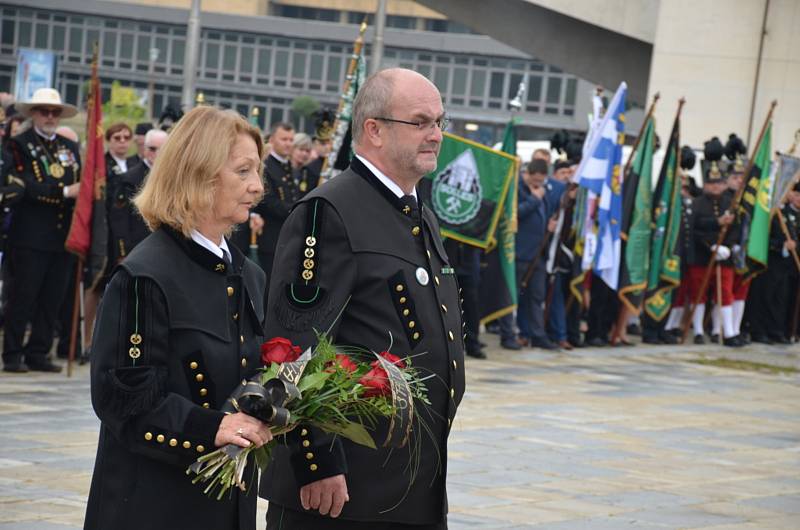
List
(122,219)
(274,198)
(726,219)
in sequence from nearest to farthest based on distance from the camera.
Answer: (122,219) → (274,198) → (726,219)

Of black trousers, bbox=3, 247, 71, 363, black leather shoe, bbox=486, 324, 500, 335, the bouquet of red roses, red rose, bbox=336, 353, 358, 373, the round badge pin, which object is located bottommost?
black leather shoe, bbox=486, 324, 500, 335

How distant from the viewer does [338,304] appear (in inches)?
165

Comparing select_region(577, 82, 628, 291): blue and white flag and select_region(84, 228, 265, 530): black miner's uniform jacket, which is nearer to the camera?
select_region(84, 228, 265, 530): black miner's uniform jacket

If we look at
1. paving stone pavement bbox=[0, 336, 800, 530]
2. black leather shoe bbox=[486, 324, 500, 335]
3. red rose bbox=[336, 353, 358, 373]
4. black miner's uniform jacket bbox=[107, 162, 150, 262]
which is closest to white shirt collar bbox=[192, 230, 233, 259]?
red rose bbox=[336, 353, 358, 373]

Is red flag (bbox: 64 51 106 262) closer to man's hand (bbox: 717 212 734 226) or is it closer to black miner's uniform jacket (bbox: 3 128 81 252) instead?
black miner's uniform jacket (bbox: 3 128 81 252)

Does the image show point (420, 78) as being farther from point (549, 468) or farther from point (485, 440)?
point (485, 440)

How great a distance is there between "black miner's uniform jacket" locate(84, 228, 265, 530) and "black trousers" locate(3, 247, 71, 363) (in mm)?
7680

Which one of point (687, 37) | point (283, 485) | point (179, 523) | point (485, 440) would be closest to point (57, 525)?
point (283, 485)

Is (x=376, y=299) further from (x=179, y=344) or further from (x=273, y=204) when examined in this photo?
(x=273, y=204)

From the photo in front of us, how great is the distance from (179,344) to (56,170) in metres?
7.85

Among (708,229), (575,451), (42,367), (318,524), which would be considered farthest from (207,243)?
(708,229)

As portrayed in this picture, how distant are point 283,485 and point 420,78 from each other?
51.0 inches

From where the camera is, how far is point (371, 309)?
426cm

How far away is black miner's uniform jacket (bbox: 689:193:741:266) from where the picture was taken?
18750 mm
